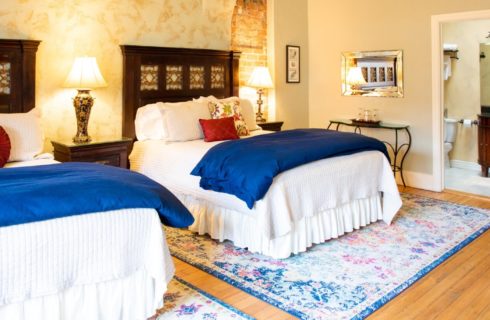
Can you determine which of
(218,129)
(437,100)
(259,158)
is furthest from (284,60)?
(259,158)

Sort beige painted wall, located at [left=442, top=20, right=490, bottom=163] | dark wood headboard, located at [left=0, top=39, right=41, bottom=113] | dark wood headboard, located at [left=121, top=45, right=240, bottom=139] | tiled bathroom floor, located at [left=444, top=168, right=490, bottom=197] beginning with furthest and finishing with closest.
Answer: beige painted wall, located at [left=442, top=20, right=490, bottom=163], tiled bathroom floor, located at [left=444, top=168, right=490, bottom=197], dark wood headboard, located at [left=121, top=45, right=240, bottom=139], dark wood headboard, located at [left=0, top=39, right=41, bottom=113]

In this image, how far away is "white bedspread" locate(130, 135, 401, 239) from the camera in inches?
133

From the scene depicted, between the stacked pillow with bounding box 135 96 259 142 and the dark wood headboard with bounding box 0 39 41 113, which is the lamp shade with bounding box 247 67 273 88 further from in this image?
the dark wood headboard with bounding box 0 39 41 113

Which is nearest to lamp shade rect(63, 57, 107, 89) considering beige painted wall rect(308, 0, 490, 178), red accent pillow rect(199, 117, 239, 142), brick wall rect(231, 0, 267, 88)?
red accent pillow rect(199, 117, 239, 142)

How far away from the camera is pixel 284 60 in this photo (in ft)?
21.6

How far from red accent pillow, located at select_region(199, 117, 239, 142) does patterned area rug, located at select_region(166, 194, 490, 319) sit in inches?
43.2

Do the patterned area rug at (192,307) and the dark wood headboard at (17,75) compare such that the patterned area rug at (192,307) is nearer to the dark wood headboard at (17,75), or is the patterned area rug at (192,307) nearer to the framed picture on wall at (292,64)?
the dark wood headboard at (17,75)

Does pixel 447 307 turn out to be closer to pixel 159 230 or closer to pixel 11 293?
pixel 159 230

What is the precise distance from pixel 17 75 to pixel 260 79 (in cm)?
298

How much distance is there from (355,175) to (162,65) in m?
2.61

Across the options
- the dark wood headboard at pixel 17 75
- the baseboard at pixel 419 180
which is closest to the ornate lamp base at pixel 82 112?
the dark wood headboard at pixel 17 75

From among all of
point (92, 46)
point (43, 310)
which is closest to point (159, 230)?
point (43, 310)

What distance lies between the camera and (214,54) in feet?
18.8

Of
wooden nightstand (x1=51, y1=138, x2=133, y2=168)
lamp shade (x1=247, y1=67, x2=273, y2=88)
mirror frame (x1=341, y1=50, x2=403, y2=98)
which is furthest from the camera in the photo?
lamp shade (x1=247, y1=67, x2=273, y2=88)
